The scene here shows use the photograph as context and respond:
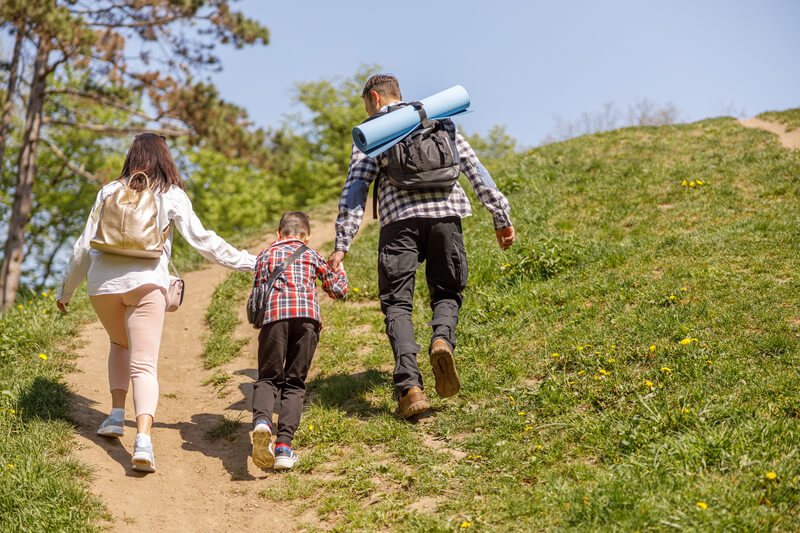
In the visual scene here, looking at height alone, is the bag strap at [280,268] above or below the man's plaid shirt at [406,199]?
below

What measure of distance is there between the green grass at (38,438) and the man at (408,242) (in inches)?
84.5

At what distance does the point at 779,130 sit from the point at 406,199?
32.8ft

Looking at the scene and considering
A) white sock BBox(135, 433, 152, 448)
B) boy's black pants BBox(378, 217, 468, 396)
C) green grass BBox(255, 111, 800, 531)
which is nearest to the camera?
green grass BBox(255, 111, 800, 531)

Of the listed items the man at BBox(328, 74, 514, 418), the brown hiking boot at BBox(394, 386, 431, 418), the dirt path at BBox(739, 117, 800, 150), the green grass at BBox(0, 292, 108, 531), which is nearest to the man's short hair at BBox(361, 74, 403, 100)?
the man at BBox(328, 74, 514, 418)

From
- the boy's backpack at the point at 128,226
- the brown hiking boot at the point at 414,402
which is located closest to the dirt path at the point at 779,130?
the brown hiking boot at the point at 414,402


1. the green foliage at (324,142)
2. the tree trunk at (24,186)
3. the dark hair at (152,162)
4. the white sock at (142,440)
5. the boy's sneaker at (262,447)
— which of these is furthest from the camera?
the green foliage at (324,142)

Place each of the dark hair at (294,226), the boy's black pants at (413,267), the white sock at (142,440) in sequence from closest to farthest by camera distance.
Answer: the white sock at (142,440) < the boy's black pants at (413,267) < the dark hair at (294,226)

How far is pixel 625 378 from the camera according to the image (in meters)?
4.53

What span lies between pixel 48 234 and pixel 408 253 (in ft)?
102

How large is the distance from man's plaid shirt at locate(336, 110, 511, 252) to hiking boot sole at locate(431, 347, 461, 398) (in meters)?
0.99

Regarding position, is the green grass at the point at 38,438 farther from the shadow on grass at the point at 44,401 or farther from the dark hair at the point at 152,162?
the dark hair at the point at 152,162

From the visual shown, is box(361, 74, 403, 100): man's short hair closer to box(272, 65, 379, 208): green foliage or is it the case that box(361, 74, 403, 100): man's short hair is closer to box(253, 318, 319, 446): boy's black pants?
box(253, 318, 319, 446): boy's black pants

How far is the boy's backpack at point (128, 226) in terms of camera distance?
13.6 ft

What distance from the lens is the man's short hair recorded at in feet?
16.3
